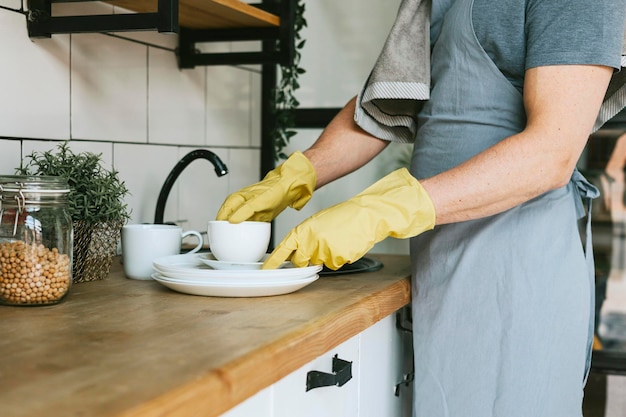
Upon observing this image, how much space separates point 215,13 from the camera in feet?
5.50

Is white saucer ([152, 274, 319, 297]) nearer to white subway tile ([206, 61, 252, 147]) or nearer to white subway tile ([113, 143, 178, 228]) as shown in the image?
white subway tile ([113, 143, 178, 228])

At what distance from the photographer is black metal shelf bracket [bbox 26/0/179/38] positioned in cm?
129

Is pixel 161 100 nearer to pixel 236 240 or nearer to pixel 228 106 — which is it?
pixel 228 106

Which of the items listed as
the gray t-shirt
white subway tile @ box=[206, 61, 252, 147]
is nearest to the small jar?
the gray t-shirt

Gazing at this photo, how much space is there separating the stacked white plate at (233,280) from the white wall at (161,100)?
A: 44 cm

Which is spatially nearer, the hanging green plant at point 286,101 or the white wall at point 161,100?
the white wall at point 161,100

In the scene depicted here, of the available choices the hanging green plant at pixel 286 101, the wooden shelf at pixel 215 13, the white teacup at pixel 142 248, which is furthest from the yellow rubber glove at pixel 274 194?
the hanging green plant at pixel 286 101

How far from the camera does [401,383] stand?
1441 millimetres

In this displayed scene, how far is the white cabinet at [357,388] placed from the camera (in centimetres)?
86

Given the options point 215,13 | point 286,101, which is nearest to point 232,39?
point 215,13

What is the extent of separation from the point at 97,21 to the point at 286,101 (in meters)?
0.91

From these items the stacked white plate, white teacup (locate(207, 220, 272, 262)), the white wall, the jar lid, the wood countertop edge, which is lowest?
the wood countertop edge

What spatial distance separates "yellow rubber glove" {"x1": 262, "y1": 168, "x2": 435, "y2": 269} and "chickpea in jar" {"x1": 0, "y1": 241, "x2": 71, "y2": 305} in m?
0.30

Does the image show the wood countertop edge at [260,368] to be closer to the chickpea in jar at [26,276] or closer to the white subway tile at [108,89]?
the chickpea in jar at [26,276]
